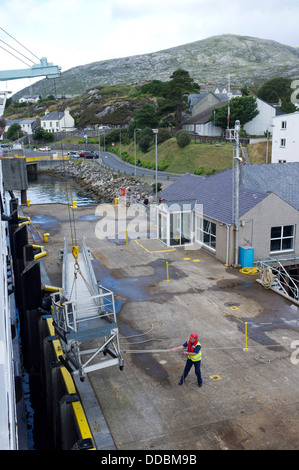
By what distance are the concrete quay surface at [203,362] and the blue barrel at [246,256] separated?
0.63 meters

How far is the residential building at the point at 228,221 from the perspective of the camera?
880 inches

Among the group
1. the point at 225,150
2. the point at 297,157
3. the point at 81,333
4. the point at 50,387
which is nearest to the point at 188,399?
the point at 81,333

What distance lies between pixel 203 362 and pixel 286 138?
41865 mm

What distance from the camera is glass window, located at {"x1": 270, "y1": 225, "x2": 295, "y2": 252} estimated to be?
23.2m

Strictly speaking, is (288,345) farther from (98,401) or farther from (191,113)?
(191,113)

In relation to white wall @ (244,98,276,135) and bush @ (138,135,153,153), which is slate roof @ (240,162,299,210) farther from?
bush @ (138,135,153,153)

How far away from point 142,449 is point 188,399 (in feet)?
7.44

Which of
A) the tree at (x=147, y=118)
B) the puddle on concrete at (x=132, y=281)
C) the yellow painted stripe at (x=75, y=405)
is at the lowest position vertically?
the yellow painted stripe at (x=75, y=405)

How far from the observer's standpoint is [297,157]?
4812cm

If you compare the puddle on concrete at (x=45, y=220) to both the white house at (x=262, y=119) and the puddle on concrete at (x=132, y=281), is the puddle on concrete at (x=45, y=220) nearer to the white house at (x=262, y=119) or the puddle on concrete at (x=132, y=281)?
the puddle on concrete at (x=132, y=281)

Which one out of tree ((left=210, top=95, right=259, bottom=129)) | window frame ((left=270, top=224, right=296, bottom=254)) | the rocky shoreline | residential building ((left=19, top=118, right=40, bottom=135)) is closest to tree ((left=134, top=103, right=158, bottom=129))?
the rocky shoreline

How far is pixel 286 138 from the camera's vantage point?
49594 millimetres

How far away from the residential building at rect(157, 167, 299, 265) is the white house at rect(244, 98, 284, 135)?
48.2 meters

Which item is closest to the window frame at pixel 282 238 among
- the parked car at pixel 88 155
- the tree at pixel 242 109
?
the tree at pixel 242 109
